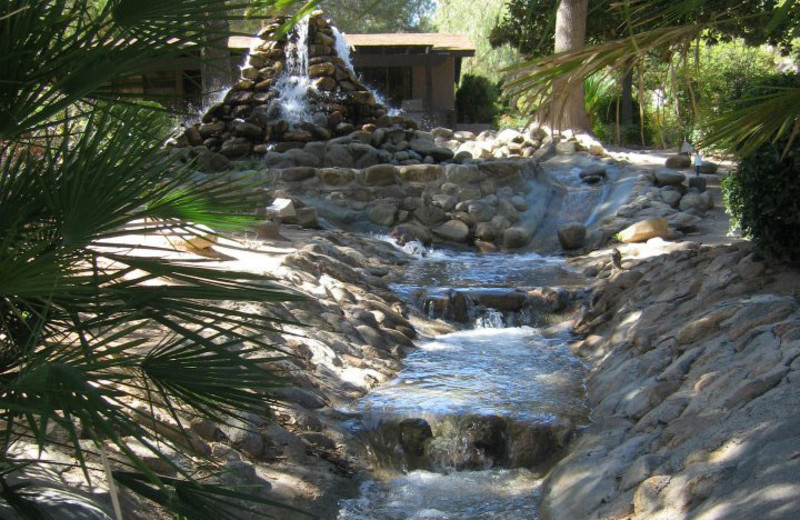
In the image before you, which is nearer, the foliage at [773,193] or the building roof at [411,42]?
the foliage at [773,193]

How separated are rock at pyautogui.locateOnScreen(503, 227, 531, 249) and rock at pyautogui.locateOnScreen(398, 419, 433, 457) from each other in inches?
303

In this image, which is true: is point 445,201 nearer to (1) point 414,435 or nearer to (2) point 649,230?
(2) point 649,230

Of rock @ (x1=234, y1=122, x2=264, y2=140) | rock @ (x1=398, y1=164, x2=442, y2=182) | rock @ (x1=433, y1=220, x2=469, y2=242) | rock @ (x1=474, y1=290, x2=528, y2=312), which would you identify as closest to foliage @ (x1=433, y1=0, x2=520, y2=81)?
rock @ (x1=234, y1=122, x2=264, y2=140)

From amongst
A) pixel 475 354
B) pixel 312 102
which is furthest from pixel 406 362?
pixel 312 102

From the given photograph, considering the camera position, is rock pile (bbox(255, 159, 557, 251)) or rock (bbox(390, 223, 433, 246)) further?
rock pile (bbox(255, 159, 557, 251))

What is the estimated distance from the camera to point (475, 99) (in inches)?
1223

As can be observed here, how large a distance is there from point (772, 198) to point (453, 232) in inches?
309

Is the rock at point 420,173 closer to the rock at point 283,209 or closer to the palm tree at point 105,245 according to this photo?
the rock at point 283,209

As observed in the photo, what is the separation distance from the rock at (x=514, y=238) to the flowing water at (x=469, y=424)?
14.3ft

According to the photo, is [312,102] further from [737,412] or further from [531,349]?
[737,412]

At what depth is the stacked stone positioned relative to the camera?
18.0 m

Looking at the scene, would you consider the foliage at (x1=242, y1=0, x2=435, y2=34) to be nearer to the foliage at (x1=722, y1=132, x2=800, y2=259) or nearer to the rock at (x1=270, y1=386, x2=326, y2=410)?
the foliage at (x1=722, y1=132, x2=800, y2=259)

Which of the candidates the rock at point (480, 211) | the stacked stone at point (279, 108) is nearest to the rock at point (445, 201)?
the rock at point (480, 211)

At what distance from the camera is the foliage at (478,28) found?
121ft
